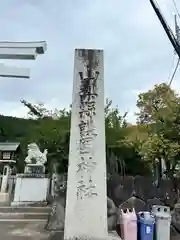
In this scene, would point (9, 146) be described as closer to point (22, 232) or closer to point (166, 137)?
point (166, 137)

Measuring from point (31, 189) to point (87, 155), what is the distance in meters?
7.26

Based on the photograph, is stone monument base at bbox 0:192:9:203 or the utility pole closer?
the utility pole

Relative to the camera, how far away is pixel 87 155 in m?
4.67

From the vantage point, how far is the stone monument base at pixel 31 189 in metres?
10.8

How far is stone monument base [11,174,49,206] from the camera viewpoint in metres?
10.8

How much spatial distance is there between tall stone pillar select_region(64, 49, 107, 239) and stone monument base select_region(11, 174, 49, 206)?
6830 mm

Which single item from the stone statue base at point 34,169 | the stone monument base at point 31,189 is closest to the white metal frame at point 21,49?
the stone monument base at point 31,189

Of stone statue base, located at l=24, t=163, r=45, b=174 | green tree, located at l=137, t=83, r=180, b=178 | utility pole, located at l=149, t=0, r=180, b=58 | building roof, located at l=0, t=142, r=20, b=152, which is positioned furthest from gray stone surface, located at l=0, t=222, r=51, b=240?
building roof, located at l=0, t=142, r=20, b=152

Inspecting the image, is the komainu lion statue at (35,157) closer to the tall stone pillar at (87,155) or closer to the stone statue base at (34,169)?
the stone statue base at (34,169)

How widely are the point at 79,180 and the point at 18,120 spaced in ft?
76.6

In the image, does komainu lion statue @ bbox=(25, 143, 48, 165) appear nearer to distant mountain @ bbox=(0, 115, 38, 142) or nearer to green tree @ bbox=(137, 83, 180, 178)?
green tree @ bbox=(137, 83, 180, 178)

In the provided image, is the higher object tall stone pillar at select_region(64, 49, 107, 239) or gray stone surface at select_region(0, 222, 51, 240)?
tall stone pillar at select_region(64, 49, 107, 239)

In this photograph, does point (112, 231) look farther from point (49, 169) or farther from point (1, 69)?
point (49, 169)

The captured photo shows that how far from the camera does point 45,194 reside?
1103 centimetres
